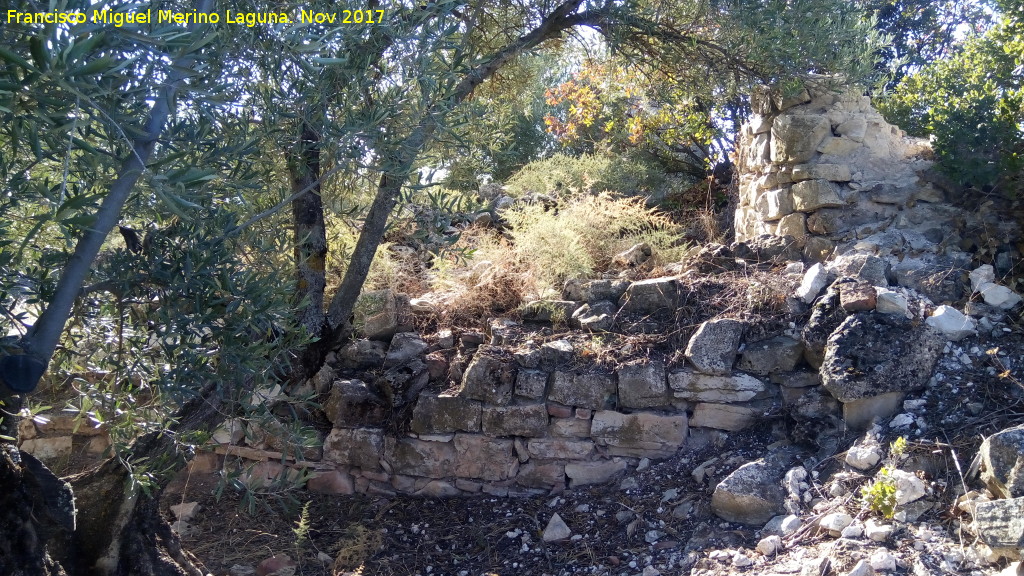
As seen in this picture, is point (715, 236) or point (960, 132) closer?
point (960, 132)

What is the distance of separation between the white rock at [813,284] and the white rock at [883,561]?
182 centimetres

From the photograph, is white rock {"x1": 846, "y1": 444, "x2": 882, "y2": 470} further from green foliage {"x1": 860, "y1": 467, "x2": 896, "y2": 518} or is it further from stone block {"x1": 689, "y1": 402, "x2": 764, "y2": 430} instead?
stone block {"x1": 689, "y1": 402, "x2": 764, "y2": 430}

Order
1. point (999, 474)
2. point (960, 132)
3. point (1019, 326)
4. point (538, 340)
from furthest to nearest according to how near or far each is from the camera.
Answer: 1. point (538, 340)
2. point (960, 132)
3. point (1019, 326)
4. point (999, 474)

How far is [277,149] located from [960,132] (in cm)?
410

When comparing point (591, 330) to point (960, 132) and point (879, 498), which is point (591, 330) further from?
point (960, 132)

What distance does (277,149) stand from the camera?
3.42 meters

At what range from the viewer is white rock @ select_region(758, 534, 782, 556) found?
145 inches

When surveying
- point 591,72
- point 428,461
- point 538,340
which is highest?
point 591,72

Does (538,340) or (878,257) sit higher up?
(878,257)

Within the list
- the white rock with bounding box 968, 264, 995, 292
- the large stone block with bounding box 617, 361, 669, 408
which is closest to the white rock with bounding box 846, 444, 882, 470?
the large stone block with bounding box 617, 361, 669, 408

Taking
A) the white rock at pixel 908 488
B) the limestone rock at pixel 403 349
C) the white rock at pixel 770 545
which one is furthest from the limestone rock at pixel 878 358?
the limestone rock at pixel 403 349

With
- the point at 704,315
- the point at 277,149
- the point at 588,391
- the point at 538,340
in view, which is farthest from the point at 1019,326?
the point at 277,149

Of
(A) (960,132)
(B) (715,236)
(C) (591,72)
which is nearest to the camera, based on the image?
(A) (960,132)

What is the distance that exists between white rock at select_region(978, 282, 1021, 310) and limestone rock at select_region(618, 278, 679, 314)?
180 cm
